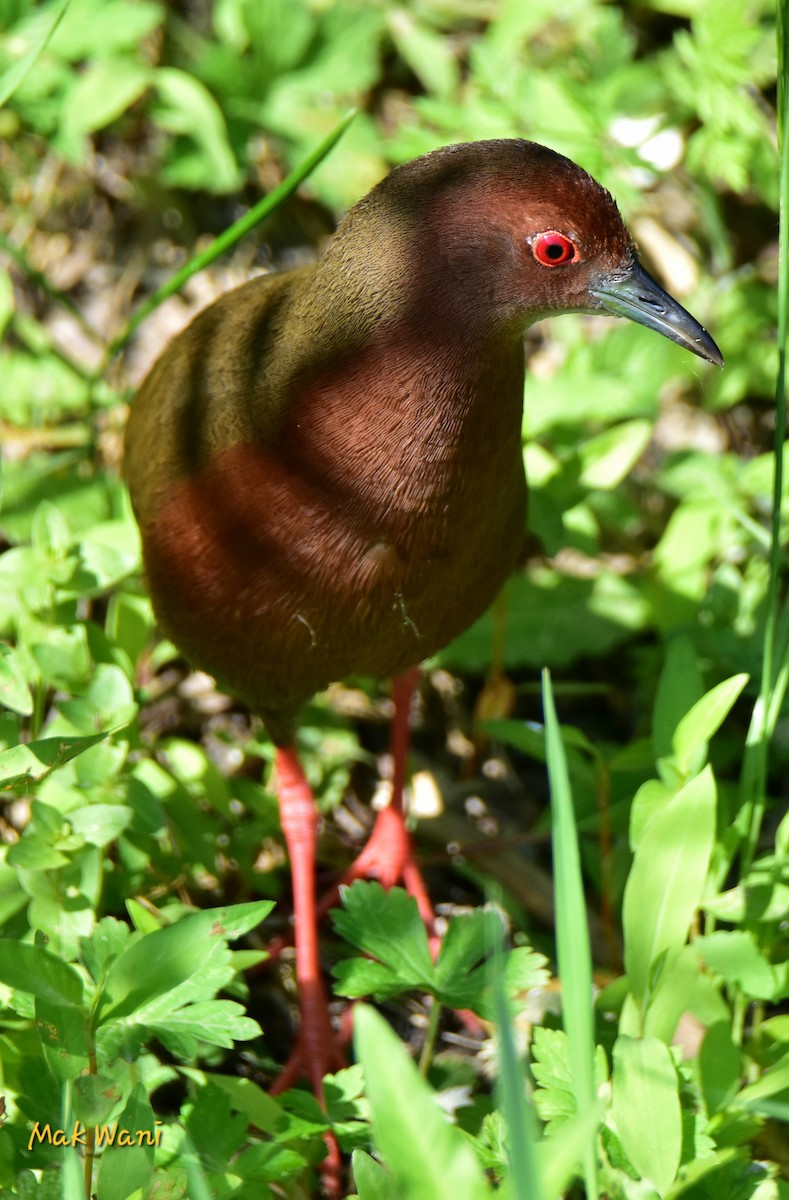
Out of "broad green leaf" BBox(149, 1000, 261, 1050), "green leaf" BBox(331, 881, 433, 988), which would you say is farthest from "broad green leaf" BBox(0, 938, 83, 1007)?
"green leaf" BBox(331, 881, 433, 988)

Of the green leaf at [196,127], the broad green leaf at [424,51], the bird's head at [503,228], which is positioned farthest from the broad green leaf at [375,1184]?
the broad green leaf at [424,51]

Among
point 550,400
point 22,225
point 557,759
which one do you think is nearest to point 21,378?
point 22,225

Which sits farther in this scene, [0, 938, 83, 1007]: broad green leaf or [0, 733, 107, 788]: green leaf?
[0, 733, 107, 788]: green leaf

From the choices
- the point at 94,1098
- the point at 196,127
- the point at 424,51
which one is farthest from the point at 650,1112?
the point at 424,51

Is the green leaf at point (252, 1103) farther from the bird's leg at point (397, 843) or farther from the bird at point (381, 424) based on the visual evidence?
the bird's leg at point (397, 843)

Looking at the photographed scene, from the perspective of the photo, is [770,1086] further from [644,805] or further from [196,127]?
[196,127]

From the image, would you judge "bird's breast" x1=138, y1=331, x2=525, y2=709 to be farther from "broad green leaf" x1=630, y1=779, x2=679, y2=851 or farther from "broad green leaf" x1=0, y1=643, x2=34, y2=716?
"broad green leaf" x1=630, y1=779, x2=679, y2=851
